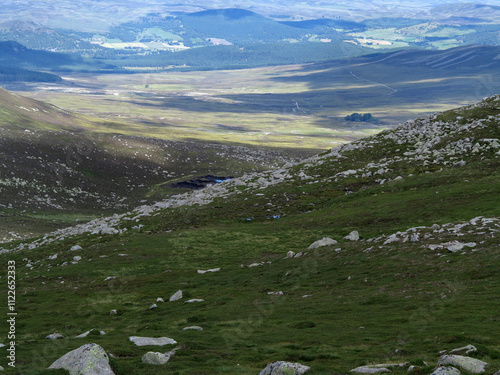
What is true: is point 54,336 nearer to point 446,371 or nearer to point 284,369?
point 284,369

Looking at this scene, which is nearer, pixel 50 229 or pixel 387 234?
pixel 387 234

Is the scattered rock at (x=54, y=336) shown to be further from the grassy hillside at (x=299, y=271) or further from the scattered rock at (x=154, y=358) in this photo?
the scattered rock at (x=154, y=358)

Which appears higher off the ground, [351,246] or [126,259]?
[351,246]

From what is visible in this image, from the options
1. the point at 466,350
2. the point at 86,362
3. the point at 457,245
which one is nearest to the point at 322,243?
the point at 457,245

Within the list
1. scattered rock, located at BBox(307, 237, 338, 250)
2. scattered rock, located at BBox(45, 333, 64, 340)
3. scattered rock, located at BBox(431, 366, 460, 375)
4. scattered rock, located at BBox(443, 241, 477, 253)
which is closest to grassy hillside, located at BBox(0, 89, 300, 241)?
scattered rock, located at BBox(307, 237, 338, 250)

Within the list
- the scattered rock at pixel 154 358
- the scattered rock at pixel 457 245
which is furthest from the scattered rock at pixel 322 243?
the scattered rock at pixel 154 358

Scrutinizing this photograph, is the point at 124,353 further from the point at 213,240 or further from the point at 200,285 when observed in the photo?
the point at 213,240

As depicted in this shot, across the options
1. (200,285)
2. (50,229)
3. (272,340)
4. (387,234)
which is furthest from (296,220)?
(50,229)
